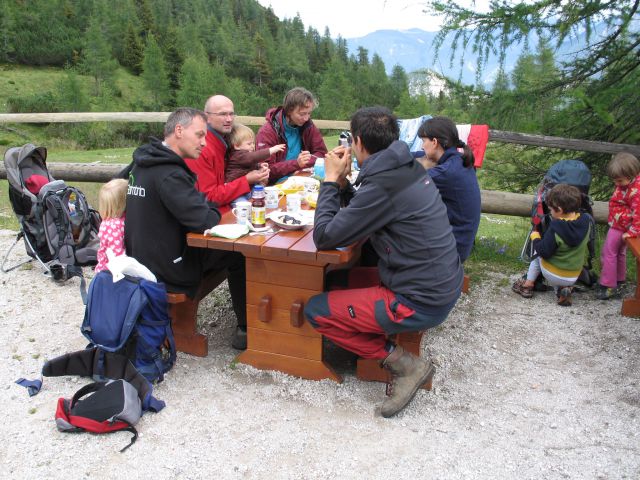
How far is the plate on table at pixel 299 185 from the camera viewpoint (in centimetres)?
400

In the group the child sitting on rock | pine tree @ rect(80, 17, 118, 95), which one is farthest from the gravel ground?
pine tree @ rect(80, 17, 118, 95)

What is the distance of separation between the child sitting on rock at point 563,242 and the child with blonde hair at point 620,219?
0.87 feet

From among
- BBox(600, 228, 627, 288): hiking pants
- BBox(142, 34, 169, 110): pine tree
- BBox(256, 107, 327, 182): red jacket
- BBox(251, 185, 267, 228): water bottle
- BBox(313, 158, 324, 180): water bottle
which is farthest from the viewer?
BBox(142, 34, 169, 110): pine tree

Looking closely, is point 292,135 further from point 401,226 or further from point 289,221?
point 401,226

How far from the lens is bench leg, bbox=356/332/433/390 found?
316 cm

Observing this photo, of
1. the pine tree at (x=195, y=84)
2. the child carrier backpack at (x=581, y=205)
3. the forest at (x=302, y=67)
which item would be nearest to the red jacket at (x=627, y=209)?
the child carrier backpack at (x=581, y=205)

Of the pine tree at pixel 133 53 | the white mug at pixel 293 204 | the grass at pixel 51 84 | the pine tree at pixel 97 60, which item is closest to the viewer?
the white mug at pixel 293 204

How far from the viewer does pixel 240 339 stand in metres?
3.50

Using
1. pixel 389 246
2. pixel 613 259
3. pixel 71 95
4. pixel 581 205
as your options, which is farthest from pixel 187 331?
pixel 71 95

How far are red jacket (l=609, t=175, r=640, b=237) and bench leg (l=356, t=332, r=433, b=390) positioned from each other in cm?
196

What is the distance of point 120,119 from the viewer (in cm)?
710

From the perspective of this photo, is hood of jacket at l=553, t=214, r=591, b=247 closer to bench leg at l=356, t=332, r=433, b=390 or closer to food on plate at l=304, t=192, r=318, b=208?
bench leg at l=356, t=332, r=433, b=390

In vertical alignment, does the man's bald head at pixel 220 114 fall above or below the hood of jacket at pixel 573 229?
above

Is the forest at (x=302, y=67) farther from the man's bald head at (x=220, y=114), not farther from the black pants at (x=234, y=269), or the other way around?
the black pants at (x=234, y=269)
